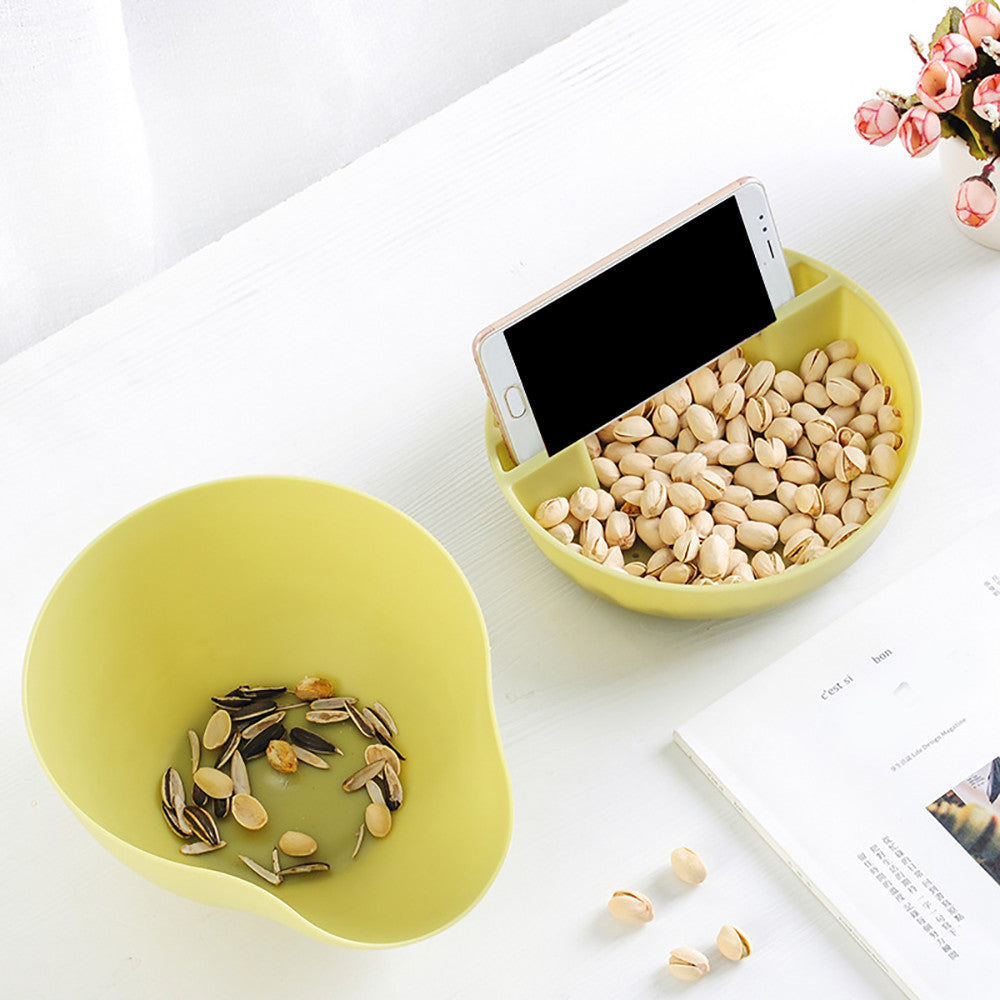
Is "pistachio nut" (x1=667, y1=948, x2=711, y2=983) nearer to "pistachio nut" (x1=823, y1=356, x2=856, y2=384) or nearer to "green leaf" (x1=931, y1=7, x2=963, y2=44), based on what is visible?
"pistachio nut" (x1=823, y1=356, x2=856, y2=384)

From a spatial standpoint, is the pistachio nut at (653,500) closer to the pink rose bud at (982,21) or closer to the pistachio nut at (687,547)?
the pistachio nut at (687,547)

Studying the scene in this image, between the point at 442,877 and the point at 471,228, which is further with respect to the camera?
the point at 471,228

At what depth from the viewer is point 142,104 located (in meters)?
1.16

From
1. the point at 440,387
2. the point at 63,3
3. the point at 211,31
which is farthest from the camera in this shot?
the point at 211,31

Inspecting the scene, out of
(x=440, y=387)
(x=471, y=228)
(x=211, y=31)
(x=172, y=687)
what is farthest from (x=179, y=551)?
(x=211, y=31)

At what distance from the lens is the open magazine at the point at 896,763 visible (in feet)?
1.90

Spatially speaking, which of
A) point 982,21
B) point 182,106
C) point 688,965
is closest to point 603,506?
point 688,965

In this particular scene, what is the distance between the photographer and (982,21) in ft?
2.25

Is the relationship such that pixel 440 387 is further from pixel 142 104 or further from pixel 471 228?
pixel 142 104

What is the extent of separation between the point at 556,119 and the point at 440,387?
0.77 feet

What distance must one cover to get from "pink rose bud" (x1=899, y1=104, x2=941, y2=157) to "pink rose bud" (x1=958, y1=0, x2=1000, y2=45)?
51mm

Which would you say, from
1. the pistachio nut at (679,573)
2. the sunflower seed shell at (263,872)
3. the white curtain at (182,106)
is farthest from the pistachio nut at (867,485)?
the white curtain at (182,106)

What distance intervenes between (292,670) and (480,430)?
7.5 inches

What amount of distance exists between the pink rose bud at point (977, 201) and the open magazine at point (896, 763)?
0.18m
